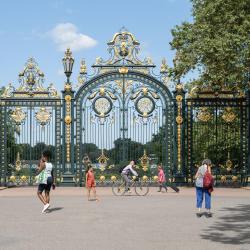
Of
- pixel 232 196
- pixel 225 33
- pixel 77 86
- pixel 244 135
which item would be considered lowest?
pixel 232 196

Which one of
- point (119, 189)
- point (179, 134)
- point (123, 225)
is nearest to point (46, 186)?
point (123, 225)

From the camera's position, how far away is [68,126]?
25.3 meters

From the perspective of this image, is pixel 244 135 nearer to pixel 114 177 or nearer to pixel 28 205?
pixel 114 177

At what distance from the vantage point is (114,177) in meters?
25.2

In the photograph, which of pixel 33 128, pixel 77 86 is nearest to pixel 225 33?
pixel 77 86

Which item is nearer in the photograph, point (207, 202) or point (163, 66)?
point (207, 202)

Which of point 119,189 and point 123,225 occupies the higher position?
point 119,189

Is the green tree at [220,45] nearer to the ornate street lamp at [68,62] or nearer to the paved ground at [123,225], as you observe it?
the ornate street lamp at [68,62]

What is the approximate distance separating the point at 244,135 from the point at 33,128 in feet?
32.7

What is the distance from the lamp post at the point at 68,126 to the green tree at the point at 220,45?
16.5ft

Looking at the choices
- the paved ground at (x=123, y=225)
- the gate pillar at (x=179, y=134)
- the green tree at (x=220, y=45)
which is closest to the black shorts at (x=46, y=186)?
the paved ground at (x=123, y=225)

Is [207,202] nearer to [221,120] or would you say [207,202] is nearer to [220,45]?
[220,45]

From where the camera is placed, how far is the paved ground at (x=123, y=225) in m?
9.48

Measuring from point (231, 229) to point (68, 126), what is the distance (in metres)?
15.1
